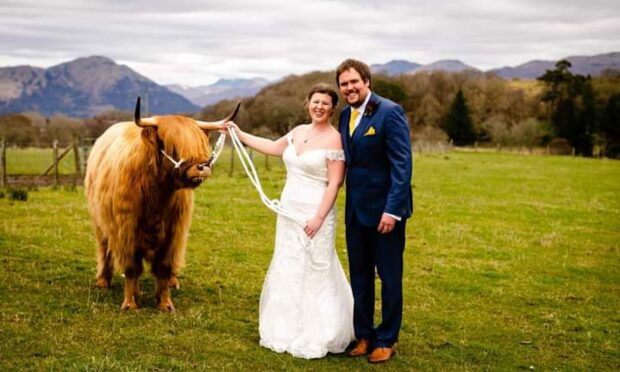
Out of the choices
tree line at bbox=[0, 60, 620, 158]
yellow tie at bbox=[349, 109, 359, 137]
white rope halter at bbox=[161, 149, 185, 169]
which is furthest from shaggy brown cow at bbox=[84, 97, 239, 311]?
tree line at bbox=[0, 60, 620, 158]

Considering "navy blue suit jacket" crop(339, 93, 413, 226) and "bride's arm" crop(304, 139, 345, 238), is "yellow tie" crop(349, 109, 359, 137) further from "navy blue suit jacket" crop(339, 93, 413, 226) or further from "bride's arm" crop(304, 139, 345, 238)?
"bride's arm" crop(304, 139, 345, 238)

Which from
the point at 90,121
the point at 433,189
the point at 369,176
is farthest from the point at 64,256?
the point at 90,121

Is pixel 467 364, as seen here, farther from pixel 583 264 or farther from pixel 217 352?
pixel 583 264

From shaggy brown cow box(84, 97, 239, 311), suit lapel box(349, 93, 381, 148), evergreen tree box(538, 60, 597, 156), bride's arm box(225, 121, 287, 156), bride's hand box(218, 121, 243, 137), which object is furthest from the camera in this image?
evergreen tree box(538, 60, 597, 156)

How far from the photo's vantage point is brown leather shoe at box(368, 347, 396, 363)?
5.61m

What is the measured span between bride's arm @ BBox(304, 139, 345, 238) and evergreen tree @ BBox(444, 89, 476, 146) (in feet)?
252

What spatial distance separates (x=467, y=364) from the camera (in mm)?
5758

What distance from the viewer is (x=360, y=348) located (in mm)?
5793

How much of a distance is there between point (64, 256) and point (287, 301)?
5.13 meters

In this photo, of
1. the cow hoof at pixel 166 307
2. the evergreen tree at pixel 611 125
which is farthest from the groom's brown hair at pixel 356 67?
the evergreen tree at pixel 611 125

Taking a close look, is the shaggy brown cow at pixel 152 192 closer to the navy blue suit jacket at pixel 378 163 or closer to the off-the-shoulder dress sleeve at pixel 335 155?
the off-the-shoulder dress sleeve at pixel 335 155

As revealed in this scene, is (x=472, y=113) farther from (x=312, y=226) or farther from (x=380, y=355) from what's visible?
(x=380, y=355)

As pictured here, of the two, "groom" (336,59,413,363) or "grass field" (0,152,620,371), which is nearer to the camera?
"groom" (336,59,413,363)

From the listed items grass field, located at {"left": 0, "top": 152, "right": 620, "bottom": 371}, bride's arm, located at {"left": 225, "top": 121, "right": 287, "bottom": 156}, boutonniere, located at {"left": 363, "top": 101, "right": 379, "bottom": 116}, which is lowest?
grass field, located at {"left": 0, "top": 152, "right": 620, "bottom": 371}
